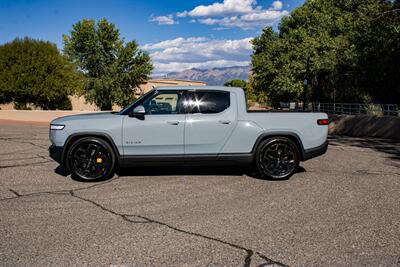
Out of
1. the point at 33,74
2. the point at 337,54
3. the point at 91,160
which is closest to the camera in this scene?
the point at 91,160

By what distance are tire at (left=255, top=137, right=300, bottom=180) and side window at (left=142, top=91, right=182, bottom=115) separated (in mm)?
1724

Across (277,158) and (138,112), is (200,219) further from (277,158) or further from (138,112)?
(277,158)

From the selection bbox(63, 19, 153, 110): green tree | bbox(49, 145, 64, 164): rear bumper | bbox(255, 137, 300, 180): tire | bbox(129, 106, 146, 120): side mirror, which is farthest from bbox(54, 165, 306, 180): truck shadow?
bbox(63, 19, 153, 110): green tree

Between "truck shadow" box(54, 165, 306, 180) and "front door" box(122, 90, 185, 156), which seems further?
"truck shadow" box(54, 165, 306, 180)

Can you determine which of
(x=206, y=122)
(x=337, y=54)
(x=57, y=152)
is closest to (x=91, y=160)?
(x=57, y=152)

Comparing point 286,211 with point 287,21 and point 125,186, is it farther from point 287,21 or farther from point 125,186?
point 287,21

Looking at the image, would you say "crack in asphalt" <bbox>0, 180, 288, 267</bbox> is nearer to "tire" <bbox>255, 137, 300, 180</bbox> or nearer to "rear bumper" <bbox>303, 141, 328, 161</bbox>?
"tire" <bbox>255, 137, 300, 180</bbox>

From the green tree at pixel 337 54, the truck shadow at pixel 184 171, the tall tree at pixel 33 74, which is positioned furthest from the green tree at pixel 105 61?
the truck shadow at pixel 184 171

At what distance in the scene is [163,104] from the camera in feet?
23.5

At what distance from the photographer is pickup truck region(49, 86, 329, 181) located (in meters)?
6.96

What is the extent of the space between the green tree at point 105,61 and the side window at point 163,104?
4279 cm

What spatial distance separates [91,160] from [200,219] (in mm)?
2980

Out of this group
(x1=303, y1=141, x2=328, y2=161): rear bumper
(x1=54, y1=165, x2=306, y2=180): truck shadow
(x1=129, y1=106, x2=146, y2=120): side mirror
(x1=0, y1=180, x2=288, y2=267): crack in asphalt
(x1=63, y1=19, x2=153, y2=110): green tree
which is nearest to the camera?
(x1=0, y1=180, x2=288, y2=267): crack in asphalt

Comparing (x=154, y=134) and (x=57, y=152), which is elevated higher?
(x=154, y=134)
